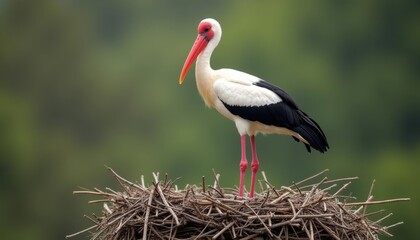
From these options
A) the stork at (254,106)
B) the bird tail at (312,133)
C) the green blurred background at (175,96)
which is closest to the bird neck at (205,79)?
the stork at (254,106)

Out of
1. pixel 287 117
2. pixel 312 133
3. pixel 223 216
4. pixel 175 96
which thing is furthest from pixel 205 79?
pixel 175 96

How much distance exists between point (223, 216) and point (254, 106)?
5.70ft

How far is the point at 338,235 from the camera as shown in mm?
8391

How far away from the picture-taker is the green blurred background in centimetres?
2633

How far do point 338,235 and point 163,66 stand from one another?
2454 centimetres

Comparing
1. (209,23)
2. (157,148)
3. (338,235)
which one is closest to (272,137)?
(157,148)

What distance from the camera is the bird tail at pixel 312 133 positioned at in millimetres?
9470

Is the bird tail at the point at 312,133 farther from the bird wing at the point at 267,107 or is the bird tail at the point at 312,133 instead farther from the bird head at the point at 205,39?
the bird head at the point at 205,39

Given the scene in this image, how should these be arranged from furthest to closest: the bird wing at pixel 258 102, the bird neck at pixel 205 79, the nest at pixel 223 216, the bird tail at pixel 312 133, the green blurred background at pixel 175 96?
1. the green blurred background at pixel 175 96
2. the bird neck at pixel 205 79
3. the bird wing at pixel 258 102
4. the bird tail at pixel 312 133
5. the nest at pixel 223 216

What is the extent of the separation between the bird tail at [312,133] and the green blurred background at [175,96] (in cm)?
1478

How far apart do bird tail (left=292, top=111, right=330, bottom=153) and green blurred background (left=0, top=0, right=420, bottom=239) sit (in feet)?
48.5


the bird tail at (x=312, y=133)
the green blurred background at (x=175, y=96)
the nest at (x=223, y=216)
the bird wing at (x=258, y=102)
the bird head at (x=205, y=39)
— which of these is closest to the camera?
the nest at (x=223, y=216)

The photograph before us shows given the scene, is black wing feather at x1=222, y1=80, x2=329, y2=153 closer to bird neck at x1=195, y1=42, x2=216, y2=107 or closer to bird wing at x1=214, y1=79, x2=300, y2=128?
bird wing at x1=214, y1=79, x2=300, y2=128

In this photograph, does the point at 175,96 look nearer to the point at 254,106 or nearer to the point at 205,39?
the point at 205,39
